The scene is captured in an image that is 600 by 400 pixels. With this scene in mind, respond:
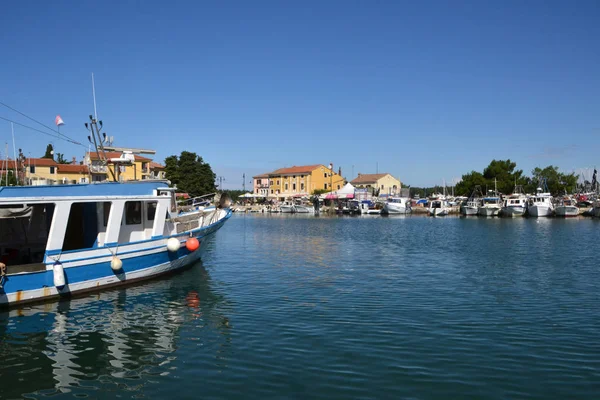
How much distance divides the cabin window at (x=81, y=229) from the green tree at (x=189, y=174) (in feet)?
210

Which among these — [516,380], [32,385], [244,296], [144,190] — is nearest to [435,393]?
[516,380]

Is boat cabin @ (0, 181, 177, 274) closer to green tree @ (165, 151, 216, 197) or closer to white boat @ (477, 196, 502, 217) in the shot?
green tree @ (165, 151, 216, 197)

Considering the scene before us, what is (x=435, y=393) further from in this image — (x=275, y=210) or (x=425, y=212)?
(x=275, y=210)

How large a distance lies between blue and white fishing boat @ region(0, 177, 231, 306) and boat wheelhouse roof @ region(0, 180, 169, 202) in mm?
29

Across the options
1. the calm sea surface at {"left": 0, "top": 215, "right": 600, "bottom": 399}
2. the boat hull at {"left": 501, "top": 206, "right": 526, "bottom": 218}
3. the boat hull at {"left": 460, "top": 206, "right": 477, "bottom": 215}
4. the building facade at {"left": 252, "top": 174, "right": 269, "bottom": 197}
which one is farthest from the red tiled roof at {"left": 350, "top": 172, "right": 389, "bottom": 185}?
the calm sea surface at {"left": 0, "top": 215, "right": 600, "bottom": 399}

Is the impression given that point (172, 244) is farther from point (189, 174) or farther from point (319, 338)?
point (189, 174)

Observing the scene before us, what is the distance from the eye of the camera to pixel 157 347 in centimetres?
1177

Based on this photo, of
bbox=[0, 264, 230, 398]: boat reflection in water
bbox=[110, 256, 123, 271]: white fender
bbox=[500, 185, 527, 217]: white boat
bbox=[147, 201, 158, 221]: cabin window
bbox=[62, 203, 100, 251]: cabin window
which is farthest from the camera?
bbox=[500, 185, 527, 217]: white boat

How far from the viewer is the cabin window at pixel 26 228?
18.4 metres

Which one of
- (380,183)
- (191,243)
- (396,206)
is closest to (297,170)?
(380,183)

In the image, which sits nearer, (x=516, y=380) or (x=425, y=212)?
(x=516, y=380)

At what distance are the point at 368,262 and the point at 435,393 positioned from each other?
1721cm

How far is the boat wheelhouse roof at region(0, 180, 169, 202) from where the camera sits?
15.5m

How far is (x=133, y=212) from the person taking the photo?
19.9 metres
